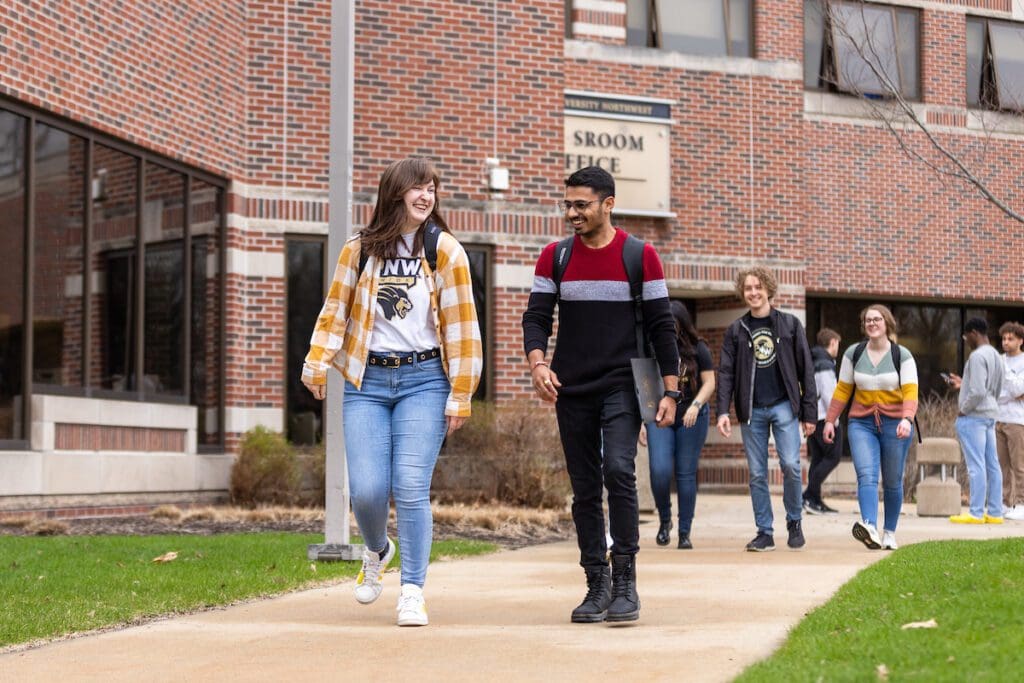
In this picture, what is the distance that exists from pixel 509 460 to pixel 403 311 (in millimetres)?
7786

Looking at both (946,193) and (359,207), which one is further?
(946,193)

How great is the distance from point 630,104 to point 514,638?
13.4m

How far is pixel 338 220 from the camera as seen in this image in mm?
9602

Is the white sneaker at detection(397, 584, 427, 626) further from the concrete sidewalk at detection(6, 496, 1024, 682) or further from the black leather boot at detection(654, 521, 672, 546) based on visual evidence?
the black leather boot at detection(654, 521, 672, 546)

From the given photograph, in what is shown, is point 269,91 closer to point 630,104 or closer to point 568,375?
point 630,104

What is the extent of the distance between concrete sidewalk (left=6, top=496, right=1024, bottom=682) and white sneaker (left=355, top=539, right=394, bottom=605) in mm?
115

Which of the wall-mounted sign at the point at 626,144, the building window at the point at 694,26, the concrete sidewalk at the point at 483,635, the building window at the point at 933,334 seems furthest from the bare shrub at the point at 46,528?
the building window at the point at 933,334

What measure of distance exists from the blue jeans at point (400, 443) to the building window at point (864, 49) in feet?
49.2

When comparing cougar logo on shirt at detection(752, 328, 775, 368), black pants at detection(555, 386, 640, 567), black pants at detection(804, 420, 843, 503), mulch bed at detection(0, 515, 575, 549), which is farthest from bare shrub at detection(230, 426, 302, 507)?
black pants at detection(555, 386, 640, 567)

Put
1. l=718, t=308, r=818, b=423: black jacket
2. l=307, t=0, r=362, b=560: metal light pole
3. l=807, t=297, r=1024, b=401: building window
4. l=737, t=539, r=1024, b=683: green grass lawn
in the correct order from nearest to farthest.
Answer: l=737, t=539, r=1024, b=683: green grass lawn < l=307, t=0, r=362, b=560: metal light pole < l=718, t=308, r=818, b=423: black jacket < l=807, t=297, r=1024, b=401: building window

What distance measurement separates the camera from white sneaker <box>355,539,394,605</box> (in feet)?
23.4

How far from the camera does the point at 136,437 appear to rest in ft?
47.1

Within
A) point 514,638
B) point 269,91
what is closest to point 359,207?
point 269,91

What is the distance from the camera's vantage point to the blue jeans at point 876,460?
1088cm
